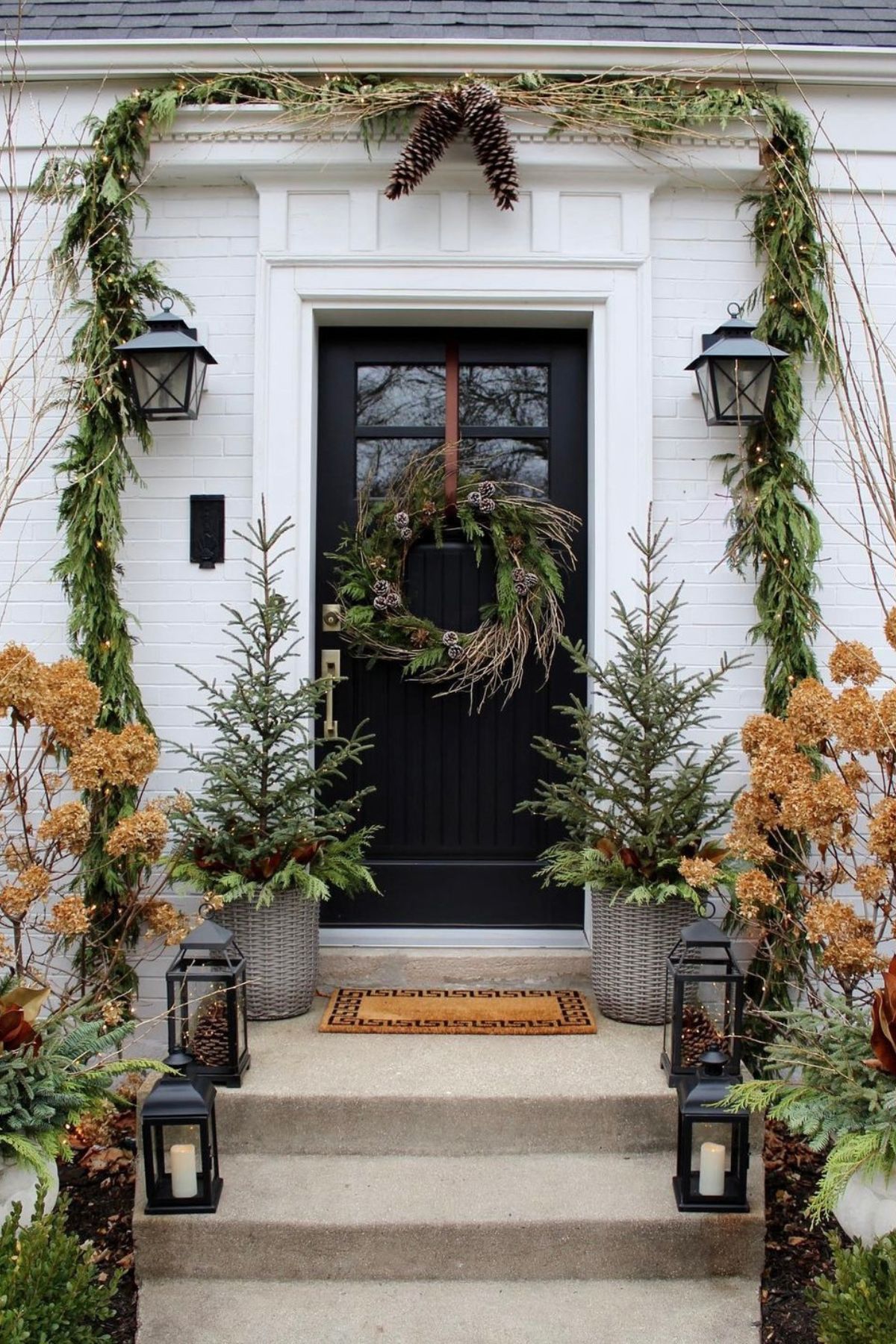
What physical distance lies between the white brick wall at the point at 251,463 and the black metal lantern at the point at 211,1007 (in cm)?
68

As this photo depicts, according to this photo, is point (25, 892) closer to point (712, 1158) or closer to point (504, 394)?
point (712, 1158)

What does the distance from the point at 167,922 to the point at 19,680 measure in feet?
2.60

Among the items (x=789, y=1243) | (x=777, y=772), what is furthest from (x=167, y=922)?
(x=789, y=1243)

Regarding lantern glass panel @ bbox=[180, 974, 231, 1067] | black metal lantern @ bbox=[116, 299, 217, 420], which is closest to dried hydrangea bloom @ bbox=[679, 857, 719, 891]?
lantern glass panel @ bbox=[180, 974, 231, 1067]

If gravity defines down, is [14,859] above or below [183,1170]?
above

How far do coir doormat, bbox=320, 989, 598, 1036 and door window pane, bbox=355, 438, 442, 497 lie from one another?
1.75 meters

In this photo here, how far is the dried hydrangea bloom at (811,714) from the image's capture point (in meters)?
2.88

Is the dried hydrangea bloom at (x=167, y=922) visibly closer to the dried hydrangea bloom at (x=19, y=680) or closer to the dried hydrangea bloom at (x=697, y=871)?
the dried hydrangea bloom at (x=19, y=680)

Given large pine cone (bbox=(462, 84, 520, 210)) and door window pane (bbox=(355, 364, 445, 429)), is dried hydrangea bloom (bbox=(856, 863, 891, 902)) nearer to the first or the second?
door window pane (bbox=(355, 364, 445, 429))

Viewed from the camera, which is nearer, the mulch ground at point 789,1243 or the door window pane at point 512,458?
the mulch ground at point 789,1243

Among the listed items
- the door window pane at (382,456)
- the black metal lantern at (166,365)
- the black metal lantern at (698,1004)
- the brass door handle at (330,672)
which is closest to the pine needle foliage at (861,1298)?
the black metal lantern at (698,1004)

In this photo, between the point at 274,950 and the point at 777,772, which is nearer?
the point at 777,772

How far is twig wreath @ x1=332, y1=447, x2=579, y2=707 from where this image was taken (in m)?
3.57

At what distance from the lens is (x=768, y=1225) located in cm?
276
